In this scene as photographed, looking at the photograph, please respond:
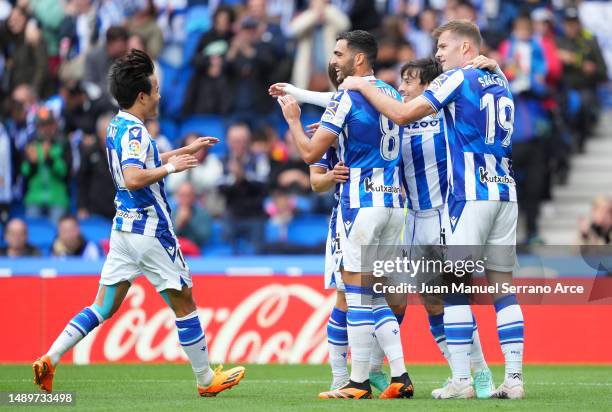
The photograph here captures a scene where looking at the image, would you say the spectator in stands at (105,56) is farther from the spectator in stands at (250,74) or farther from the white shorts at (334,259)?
the white shorts at (334,259)

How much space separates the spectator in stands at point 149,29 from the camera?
1961 cm

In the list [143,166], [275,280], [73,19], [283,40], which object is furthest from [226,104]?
[143,166]

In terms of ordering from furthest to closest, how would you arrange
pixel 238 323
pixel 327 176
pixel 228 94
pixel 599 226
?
pixel 228 94 < pixel 599 226 < pixel 238 323 < pixel 327 176

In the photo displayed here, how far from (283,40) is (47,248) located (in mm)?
4842

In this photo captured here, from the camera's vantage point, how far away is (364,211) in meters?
9.02

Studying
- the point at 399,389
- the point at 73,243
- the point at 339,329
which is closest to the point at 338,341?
the point at 339,329

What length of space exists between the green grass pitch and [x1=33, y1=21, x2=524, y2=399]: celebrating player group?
364 millimetres

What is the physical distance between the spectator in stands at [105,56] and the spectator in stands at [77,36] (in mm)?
363

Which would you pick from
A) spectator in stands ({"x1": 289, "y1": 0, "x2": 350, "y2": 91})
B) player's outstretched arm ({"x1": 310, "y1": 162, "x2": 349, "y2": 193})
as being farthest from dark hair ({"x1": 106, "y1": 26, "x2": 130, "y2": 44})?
player's outstretched arm ({"x1": 310, "y1": 162, "x2": 349, "y2": 193})

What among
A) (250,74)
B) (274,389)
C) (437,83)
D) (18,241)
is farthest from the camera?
(250,74)

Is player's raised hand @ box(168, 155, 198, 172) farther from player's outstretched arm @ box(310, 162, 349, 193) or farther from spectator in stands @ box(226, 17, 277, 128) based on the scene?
spectator in stands @ box(226, 17, 277, 128)

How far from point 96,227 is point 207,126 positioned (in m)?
2.62

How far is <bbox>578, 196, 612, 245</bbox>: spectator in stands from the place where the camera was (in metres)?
15.0

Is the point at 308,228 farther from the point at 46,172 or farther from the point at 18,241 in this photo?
the point at 46,172
